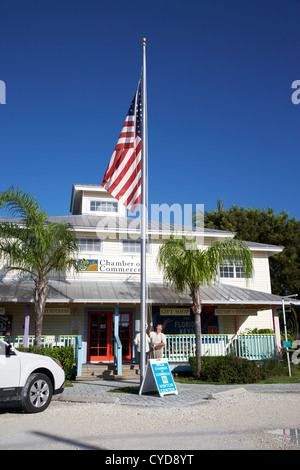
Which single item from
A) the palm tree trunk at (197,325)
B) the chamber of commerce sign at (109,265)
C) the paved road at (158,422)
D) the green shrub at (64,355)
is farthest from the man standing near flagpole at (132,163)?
the chamber of commerce sign at (109,265)

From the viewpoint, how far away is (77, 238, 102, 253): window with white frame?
18844 mm

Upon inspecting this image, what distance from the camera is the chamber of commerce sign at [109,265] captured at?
728 inches

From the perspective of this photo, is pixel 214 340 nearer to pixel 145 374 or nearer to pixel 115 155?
pixel 145 374

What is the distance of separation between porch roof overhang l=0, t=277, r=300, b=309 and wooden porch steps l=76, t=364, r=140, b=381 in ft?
7.90

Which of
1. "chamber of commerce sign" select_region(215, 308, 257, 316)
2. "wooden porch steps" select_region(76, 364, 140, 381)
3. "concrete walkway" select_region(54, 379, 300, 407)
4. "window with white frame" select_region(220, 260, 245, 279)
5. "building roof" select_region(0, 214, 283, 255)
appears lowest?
"concrete walkway" select_region(54, 379, 300, 407)

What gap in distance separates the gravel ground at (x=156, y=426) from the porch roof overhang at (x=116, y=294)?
6112 millimetres

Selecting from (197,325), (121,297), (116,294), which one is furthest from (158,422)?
(116,294)

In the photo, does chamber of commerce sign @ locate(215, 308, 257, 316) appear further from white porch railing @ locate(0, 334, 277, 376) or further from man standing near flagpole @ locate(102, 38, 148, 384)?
man standing near flagpole @ locate(102, 38, 148, 384)

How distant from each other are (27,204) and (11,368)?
22.6 feet

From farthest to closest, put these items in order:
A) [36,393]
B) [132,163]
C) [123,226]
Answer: [123,226]
[132,163]
[36,393]

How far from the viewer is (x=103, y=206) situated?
2302cm

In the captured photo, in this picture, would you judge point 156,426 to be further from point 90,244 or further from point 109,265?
point 90,244

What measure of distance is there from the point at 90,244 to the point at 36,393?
11.2m

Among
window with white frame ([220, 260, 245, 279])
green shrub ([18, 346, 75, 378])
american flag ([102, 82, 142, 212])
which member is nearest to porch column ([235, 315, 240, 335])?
window with white frame ([220, 260, 245, 279])
